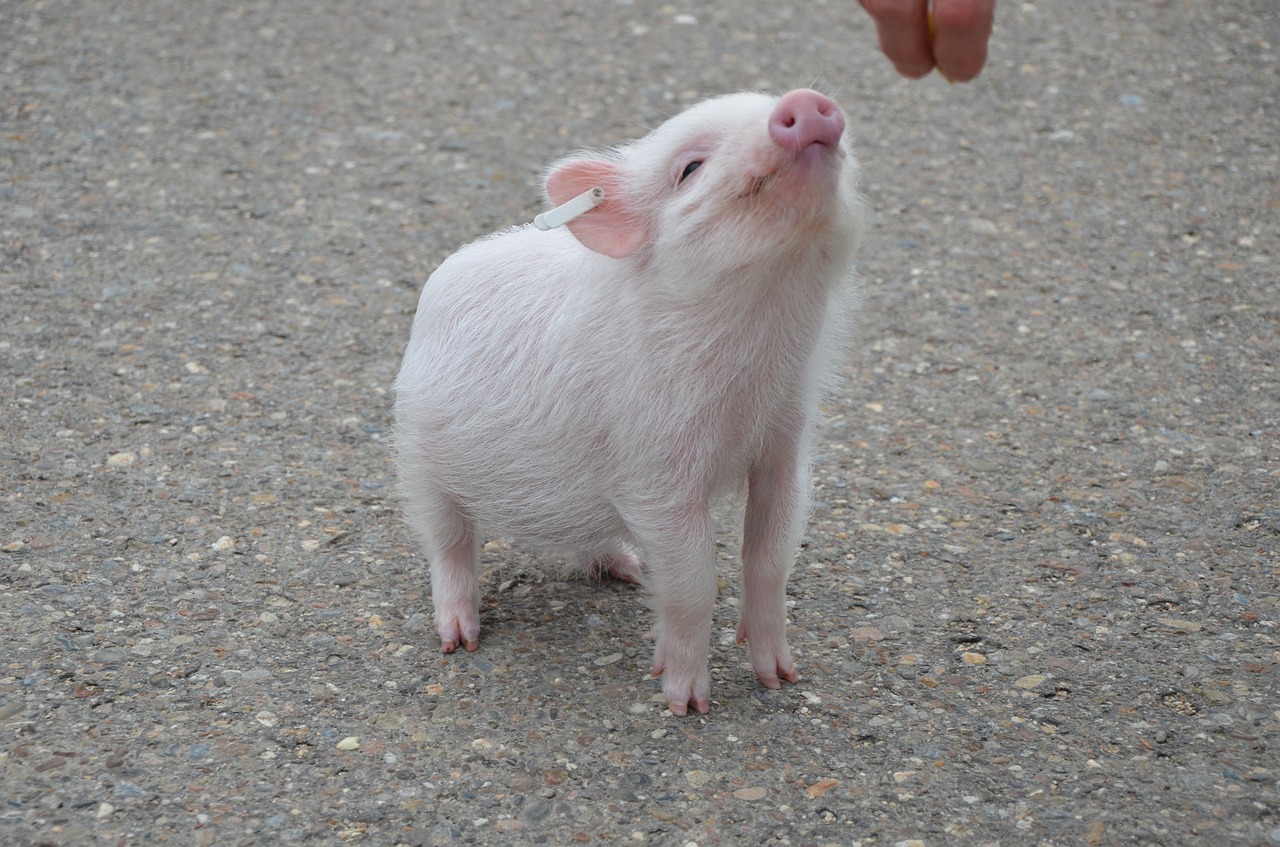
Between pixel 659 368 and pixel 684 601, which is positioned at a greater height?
pixel 659 368

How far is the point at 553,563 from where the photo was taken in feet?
12.6

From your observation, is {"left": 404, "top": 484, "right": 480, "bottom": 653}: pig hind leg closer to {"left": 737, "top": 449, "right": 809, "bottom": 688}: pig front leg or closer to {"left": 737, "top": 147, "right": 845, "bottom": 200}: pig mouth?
{"left": 737, "top": 449, "right": 809, "bottom": 688}: pig front leg

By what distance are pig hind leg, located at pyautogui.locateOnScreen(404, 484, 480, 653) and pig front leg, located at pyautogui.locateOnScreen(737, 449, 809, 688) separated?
→ 0.73 m

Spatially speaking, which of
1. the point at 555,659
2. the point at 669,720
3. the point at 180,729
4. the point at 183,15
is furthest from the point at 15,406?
the point at 183,15

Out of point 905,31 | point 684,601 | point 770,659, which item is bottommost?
point 770,659

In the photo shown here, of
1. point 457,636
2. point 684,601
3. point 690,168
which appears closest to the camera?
point 690,168

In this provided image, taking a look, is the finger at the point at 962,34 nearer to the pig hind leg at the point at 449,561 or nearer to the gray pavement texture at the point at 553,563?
the gray pavement texture at the point at 553,563

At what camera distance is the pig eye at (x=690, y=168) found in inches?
111

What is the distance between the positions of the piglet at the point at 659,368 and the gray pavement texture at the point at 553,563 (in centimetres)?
29

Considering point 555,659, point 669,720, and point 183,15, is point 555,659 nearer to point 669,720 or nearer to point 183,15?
point 669,720

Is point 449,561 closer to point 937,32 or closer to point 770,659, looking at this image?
point 770,659

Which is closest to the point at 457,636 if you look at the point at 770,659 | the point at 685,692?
the point at 685,692

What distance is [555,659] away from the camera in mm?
3396

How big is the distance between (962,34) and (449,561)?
1808 mm
